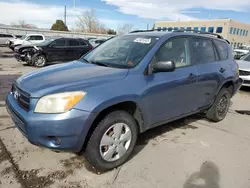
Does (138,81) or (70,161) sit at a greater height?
(138,81)

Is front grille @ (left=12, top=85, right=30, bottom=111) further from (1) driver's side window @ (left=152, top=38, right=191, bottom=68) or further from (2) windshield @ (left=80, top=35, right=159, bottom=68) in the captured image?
(1) driver's side window @ (left=152, top=38, right=191, bottom=68)

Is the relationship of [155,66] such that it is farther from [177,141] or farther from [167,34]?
[177,141]

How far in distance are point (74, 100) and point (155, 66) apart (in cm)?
118

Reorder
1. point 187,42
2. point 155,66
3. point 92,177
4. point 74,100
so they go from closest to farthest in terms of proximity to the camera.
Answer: point 74,100, point 92,177, point 155,66, point 187,42

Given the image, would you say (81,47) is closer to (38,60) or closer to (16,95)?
(38,60)

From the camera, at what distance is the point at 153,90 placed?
9.36 ft

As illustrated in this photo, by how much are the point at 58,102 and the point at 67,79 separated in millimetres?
400

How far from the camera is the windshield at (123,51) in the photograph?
3.00 m

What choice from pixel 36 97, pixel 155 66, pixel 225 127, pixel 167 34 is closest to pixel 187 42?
pixel 167 34

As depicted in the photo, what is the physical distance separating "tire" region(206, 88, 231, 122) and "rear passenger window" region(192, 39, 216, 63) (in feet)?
2.66

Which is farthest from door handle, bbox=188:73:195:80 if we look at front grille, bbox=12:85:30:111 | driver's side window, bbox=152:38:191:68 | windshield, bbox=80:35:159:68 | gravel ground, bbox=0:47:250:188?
front grille, bbox=12:85:30:111

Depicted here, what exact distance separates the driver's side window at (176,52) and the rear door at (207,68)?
21 centimetres

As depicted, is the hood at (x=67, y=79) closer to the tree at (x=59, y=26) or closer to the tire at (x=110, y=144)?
the tire at (x=110, y=144)

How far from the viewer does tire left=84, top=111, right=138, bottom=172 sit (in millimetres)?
2459
